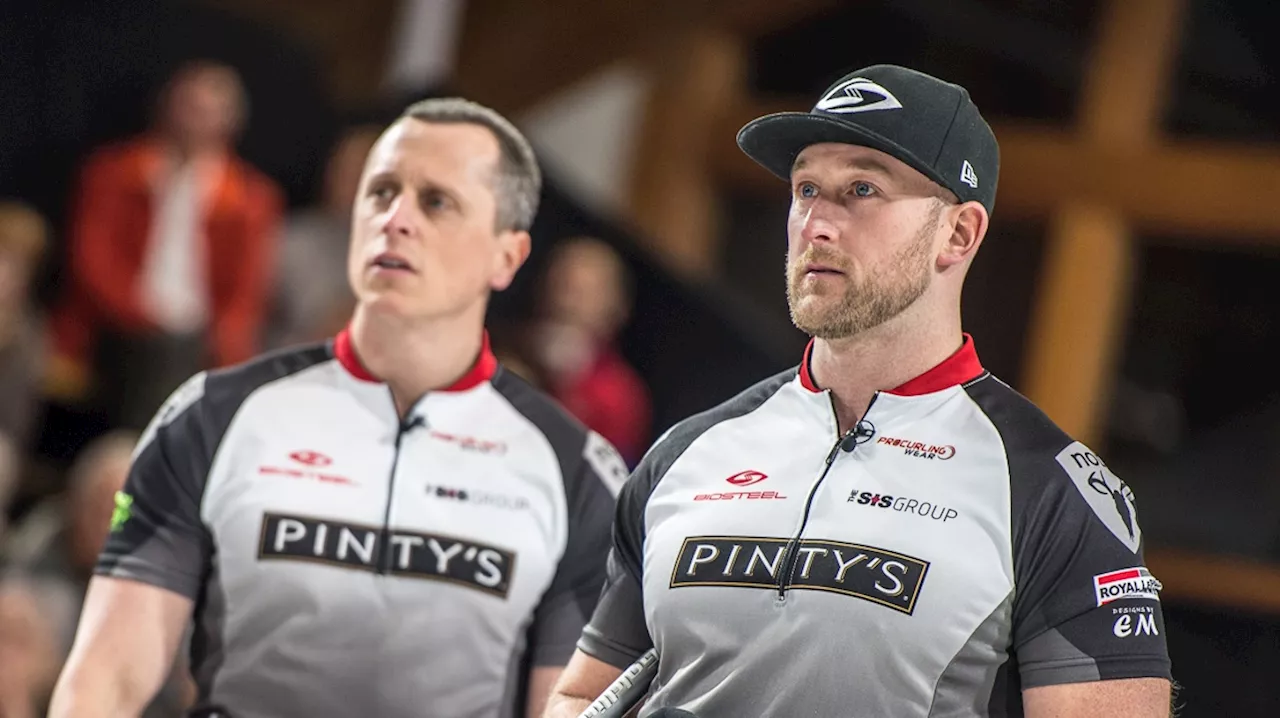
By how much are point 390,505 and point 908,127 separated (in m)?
1.11

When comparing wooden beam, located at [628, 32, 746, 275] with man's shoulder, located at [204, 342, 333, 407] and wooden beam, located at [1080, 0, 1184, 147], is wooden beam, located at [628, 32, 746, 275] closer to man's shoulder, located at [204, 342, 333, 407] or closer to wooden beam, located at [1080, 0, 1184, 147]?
wooden beam, located at [1080, 0, 1184, 147]

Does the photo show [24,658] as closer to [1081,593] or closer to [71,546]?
[71,546]

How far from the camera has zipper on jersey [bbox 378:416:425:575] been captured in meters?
2.84

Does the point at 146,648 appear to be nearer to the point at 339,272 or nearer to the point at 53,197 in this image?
the point at 339,272

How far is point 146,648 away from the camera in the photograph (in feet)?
9.07

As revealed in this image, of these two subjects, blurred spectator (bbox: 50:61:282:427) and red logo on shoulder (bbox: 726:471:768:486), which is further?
blurred spectator (bbox: 50:61:282:427)

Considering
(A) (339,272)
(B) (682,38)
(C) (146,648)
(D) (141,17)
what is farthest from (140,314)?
(B) (682,38)

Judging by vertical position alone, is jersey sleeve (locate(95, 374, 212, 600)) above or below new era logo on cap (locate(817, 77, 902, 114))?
below

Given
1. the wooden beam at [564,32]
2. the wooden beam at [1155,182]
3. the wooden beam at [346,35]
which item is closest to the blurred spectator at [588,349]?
the wooden beam at [346,35]

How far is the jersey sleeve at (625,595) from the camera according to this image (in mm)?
2387

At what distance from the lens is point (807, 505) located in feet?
7.36

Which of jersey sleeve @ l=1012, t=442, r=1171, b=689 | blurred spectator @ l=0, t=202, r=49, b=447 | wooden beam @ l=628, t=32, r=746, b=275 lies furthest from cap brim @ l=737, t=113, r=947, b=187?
wooden beam @ l=628, t=32, r=746, b=275

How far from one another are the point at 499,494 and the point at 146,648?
0.59 m

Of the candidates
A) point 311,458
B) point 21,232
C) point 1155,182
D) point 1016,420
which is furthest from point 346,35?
point 1016,420
